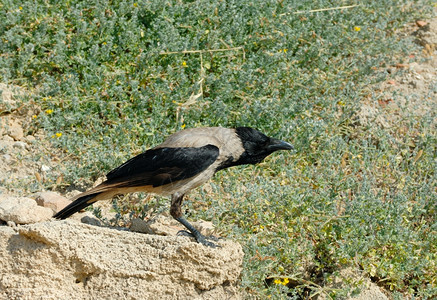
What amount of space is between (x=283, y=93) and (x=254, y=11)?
50.9 inches

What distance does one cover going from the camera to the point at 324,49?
334 inches

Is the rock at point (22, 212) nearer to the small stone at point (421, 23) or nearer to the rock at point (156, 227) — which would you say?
the rock at point (156, 227)

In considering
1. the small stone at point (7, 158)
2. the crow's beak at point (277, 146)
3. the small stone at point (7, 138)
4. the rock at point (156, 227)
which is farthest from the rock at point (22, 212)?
the crow's beak at point (277, 146)

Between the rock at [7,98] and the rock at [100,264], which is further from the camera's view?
the rock at [7,98]

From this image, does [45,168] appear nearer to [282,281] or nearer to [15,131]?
[15,131]

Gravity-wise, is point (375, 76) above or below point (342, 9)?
below

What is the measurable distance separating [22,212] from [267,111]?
3.21 metres

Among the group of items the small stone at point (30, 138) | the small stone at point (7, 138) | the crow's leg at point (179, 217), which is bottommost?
the small stone at point (30, 138)

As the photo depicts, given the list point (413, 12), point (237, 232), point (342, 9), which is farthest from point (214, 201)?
point (413, 12)

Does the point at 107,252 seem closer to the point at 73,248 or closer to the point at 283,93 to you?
the point at 73,248

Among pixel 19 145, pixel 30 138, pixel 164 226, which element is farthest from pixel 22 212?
pixel 30 138

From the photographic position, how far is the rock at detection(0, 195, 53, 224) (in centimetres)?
536

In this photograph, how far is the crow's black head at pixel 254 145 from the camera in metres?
6.04

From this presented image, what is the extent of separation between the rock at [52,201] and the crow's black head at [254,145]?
1.71 meters
